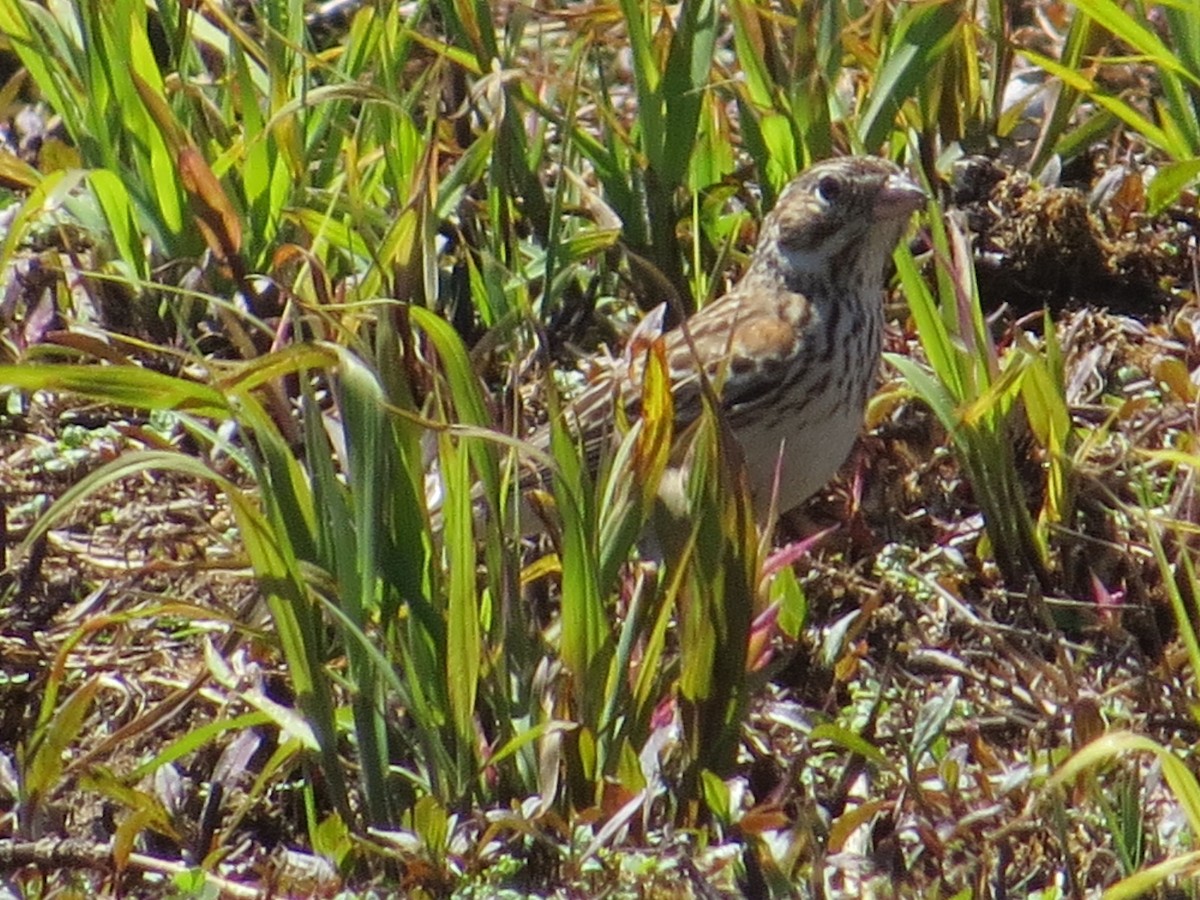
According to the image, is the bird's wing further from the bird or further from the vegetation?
the vegetation

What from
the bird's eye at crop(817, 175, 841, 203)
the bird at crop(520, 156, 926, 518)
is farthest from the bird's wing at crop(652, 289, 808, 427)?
the bird's eye at crop(817, 175, 841, 203)

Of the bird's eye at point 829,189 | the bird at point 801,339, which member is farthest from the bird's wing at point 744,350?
the bird's eye at point 829,189

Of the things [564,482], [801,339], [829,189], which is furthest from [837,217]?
[564,482]

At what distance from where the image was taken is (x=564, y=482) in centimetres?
327

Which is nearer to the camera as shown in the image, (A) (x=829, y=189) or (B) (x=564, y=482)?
(B) (x=564, y=482)

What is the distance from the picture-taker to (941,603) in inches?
168

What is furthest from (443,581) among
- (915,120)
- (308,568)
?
(915,120)

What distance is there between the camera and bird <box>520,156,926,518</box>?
4.32m

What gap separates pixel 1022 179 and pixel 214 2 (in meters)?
1.77

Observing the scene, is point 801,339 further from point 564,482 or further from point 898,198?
point 564,482

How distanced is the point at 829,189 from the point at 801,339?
320 millimetres

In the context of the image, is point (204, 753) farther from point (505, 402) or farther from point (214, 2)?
point (214, 2)

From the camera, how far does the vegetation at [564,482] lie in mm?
3305

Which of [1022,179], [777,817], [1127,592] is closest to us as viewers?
[777,817]
